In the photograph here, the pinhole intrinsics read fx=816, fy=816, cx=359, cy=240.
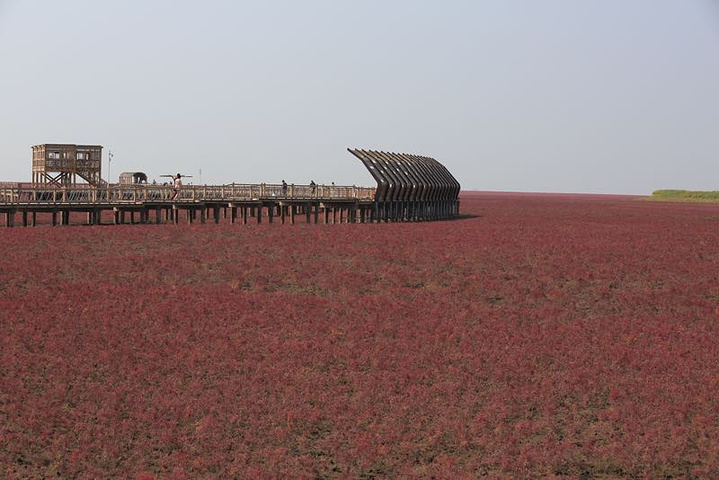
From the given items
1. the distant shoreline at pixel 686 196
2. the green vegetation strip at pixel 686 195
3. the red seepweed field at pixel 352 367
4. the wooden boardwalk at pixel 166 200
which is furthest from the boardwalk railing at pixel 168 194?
the green vegetation strip at pixel 686 195

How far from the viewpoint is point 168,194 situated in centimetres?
4831

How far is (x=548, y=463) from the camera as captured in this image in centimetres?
1402

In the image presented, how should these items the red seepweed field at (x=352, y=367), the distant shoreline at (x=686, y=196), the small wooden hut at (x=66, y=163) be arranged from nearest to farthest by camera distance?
1. the red seepweed field at (x=352, y=367)
2. the small wooden hut at (x=66, y=163)
3. the distant shoreline at (x=686, y=196)

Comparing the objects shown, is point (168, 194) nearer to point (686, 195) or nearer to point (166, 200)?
point (166, 200)

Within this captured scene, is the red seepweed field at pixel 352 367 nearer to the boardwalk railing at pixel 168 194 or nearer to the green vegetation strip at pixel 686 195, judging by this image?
the boardwalk railing at pixel 168 194

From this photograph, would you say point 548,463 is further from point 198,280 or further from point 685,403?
point 198,280

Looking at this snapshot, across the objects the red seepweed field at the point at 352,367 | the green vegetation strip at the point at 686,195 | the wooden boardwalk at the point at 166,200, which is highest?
the green vegetation strip at the point at 686,195

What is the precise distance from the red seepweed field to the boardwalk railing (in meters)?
10.6

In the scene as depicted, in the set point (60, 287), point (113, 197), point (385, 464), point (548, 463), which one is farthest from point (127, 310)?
point (113, 197)

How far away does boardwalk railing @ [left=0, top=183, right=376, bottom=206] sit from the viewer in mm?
41831

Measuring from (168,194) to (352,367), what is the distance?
32.1 m

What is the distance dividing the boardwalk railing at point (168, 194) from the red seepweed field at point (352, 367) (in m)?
10.6

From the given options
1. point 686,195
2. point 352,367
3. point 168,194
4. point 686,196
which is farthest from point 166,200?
point 686,195

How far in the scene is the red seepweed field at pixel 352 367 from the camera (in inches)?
561
